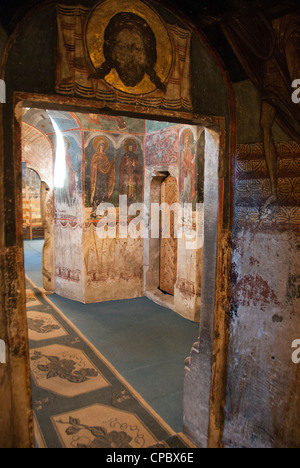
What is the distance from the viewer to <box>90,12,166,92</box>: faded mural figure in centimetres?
260

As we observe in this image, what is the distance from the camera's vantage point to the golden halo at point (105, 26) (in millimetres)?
2541

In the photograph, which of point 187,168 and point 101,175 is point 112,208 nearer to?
point 101,175

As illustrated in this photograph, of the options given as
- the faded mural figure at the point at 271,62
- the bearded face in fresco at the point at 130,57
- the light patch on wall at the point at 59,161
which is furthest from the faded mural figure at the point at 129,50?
the light patch on wall at the point at 59,161

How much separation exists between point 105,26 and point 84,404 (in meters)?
3.76

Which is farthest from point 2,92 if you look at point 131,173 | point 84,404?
point 131,173

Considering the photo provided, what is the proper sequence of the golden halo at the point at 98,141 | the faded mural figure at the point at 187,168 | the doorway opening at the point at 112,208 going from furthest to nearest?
the golden halo at the point at 98,141 → the doorway opening at the point at 112,208 → the faded mural figure at the point at 187,168

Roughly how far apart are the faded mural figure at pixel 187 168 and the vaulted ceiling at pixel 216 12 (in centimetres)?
363

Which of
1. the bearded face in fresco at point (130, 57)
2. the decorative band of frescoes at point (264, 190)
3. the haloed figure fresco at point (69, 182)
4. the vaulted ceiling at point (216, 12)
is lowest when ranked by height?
the decorative band of frescoes at point (264, 190)

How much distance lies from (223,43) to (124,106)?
3.21 ft

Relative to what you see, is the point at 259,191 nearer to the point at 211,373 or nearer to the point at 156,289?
the point at 211,373

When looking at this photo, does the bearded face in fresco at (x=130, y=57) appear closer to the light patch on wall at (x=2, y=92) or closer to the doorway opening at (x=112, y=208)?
the light patch on wall at (x=2, y=92)

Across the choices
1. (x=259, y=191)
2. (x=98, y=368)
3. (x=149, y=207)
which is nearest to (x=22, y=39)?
(x=259, y=191)

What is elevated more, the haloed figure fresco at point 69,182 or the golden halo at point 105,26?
the golden halo at point 105,26

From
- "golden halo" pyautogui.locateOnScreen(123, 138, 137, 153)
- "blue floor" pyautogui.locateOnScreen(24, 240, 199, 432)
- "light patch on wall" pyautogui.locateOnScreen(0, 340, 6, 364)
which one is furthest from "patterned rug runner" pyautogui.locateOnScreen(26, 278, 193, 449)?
"golden halo" pyautogui.locateOnScreen(123, 138, 137, 153)
